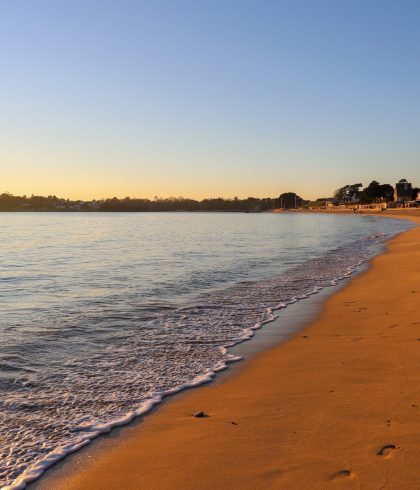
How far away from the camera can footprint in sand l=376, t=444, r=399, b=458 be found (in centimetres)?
401

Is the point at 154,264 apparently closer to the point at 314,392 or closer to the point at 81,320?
the point at 81,320

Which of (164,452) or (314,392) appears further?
(314,392)

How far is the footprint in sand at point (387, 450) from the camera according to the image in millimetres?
4008

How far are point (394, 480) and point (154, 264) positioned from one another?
19.6 meters

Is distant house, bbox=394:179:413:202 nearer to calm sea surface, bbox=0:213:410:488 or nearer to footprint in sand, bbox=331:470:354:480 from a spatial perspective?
calm sea surface, bbox=0:213:410:488

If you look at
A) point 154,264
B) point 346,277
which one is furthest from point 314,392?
point 154,264

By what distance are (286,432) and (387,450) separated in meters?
0.93

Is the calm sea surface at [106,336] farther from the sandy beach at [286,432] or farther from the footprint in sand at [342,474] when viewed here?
the footprint in sand at [342,474]

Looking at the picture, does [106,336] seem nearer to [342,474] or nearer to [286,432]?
[286,432]

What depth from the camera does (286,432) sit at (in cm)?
459

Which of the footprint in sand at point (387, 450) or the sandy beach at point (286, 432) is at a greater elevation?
the footprint in sand at point (387, 450)

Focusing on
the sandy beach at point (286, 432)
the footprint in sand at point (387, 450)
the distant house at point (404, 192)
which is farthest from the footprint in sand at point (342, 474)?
the distant house at point (404, 192)

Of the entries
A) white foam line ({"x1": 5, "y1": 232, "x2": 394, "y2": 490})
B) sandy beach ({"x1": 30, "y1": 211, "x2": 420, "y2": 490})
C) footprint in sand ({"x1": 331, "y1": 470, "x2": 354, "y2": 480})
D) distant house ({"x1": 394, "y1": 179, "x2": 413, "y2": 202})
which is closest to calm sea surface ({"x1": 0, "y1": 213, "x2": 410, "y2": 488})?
white foam line ({"x1": 5, "y1": 232, "x2": 394, "y2": 490})

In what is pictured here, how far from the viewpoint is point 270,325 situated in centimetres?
986
